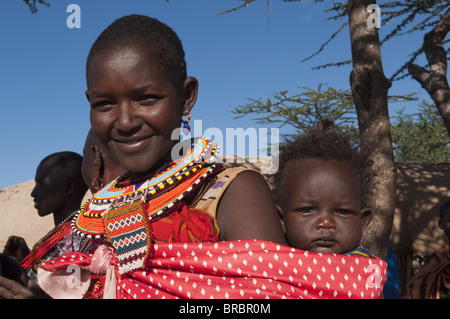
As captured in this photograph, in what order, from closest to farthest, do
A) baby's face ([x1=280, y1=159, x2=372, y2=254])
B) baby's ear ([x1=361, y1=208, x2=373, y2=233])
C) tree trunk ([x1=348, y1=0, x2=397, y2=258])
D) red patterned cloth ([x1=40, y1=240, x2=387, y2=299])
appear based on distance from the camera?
red patterned cloth ([x1=40, y1=240, x2=387, y2=299])
baby's face ([x1=280, y1=159, x2=372, y2=254])
baby's ear ([x1=361, y1=208, x2=373, y2=233])
tree trunk ([x1=348, y1=0, x2=397, y2=258])

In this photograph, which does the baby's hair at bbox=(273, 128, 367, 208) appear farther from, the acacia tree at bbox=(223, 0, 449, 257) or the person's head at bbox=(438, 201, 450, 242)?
the person's head at bbox=(438, 201, 450, 242)

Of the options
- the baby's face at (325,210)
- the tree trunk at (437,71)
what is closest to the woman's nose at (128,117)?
the baby's face at (325,210)

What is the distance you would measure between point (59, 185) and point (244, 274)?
142 inches

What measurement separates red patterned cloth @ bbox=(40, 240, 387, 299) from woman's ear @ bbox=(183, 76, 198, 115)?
0.52 meters

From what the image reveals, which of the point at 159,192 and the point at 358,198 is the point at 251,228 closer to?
the point at 159,192

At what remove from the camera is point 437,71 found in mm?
6113

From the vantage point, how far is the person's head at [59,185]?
4.57m

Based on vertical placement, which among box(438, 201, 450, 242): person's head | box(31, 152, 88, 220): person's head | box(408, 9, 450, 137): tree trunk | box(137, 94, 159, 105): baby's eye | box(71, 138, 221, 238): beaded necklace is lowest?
box(438, 201, 450, 242): person's head

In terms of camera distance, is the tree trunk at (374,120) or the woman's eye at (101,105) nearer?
the woman's eye at (101,105)

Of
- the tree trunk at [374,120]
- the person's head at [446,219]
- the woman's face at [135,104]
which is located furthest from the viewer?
the person's head at [446,219]

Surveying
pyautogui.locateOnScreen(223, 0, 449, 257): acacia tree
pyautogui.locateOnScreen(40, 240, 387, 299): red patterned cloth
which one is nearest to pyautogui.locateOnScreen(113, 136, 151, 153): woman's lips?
pyautogui.locateOnScreen(40, 240, 387, 299): red patterned cloth

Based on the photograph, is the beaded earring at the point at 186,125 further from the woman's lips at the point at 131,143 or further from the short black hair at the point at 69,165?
the short black hair at the point at 69,165

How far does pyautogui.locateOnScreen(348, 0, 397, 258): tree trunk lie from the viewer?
4133mm

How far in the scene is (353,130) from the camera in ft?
49.4
